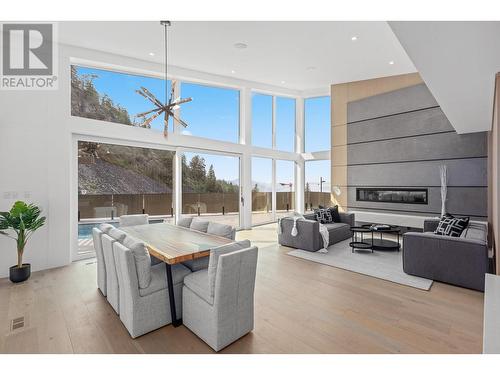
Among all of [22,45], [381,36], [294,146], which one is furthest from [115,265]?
[294,146]

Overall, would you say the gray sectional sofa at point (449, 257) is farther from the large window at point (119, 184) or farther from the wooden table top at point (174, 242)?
the large window at point (119, 184)

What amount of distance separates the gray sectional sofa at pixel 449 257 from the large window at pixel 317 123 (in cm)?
506

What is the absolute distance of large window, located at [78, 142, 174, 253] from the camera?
462 centimetres

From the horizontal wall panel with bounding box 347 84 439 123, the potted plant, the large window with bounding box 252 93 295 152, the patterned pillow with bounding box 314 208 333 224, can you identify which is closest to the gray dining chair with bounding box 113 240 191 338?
the potted plant

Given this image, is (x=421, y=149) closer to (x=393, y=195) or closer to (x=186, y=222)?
(x=393, y=195)

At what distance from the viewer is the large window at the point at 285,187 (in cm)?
842

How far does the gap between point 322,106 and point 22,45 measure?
767cm

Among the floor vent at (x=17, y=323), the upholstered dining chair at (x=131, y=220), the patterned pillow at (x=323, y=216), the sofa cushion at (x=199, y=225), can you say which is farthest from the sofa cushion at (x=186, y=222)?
the patterned pillow at (x=323, y=216)

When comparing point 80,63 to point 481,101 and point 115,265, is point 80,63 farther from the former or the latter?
point 481,101

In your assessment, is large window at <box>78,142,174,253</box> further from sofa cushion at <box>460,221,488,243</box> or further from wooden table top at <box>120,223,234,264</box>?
sofa cushion at <box>460,221,488,243</box>

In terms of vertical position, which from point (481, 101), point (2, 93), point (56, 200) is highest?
point (2, 93)
